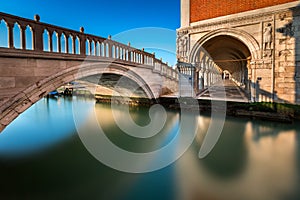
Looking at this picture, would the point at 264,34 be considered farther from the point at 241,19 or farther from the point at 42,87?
the point at 42,87

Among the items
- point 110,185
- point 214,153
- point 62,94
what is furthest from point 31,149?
point 62,94

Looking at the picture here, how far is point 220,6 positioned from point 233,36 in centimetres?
133

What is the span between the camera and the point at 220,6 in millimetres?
6871

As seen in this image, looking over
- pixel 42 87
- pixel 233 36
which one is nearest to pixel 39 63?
pixel 42 87

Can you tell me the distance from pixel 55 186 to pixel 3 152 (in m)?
1.94

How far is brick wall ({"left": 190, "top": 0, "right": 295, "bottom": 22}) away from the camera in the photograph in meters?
6.12

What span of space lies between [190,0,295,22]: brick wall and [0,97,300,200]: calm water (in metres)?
4.18

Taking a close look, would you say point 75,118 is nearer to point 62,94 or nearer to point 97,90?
point 97,90

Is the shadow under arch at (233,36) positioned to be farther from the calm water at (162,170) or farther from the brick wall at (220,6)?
the calm water at (162,170)

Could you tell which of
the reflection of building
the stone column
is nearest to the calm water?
the reflection of building

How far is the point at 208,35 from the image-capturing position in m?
7.04

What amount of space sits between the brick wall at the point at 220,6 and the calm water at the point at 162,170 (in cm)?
418

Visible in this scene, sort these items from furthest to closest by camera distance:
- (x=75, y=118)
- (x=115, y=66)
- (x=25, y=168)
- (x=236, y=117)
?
(x=75, y=118)
(x=236, y=117)
(x=115, y=66)
(x=25, y=168)

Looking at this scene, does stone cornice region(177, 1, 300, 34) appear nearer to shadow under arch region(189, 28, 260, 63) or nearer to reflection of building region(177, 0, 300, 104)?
reflection of building region(177, 0, 300, 104)
